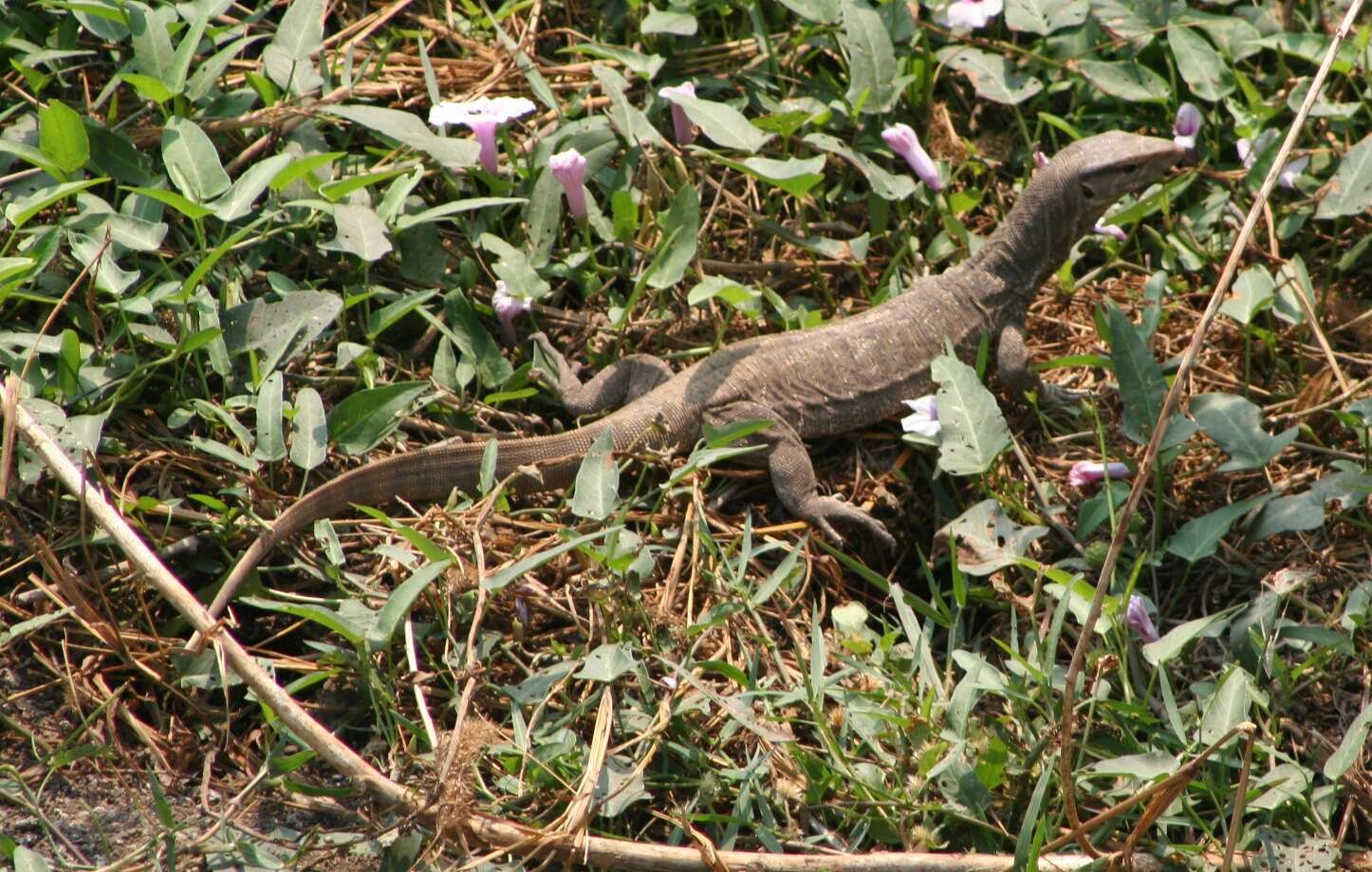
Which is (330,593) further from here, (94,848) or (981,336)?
(981,336)

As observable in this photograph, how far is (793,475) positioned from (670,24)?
2001 millimetres

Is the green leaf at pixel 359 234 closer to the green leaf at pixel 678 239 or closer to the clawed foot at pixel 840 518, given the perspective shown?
the green leaf at pixel 678 239

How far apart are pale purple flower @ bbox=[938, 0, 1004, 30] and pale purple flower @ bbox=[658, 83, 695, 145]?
1.11m

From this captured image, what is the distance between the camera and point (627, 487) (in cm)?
462

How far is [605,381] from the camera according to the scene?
15.8ft

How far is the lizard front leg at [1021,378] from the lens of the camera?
4.97 m

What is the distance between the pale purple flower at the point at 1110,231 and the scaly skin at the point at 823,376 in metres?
0.12

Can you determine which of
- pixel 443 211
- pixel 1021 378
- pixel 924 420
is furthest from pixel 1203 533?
pixel 443 211

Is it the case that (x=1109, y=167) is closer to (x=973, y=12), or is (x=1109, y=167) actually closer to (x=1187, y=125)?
(x=1187, y=125)

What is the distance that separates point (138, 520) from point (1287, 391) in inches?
155

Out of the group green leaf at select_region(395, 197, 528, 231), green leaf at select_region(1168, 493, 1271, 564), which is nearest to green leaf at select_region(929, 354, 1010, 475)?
green leaf at select_region(1168, 493, 1271, 564)

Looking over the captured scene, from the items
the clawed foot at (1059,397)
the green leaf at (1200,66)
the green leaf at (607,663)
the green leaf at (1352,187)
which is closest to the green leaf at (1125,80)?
the green leaf at (1200,66)

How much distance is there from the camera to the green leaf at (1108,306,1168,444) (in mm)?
4355

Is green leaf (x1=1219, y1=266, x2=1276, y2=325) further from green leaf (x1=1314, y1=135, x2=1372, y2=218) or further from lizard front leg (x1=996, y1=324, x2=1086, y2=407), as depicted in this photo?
lizard front leg (x1=996, y1=324, x2=1086, y2=407)
